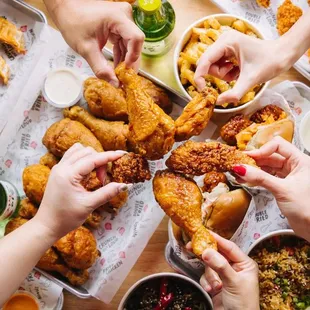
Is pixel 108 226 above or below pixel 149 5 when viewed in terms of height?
below

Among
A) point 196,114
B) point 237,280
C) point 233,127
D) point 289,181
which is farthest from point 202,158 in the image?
point 233,127

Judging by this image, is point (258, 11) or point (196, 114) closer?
point (196, 114)

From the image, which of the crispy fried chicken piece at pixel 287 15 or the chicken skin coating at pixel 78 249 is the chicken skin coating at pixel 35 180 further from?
the crispy fried chicken piece at pixel 287 15

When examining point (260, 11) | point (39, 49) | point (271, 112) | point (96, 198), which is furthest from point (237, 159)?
point (39, 49)

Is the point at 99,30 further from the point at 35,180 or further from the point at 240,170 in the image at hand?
the point at 240,170

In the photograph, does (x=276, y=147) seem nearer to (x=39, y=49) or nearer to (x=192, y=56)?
(x=192, y=56)

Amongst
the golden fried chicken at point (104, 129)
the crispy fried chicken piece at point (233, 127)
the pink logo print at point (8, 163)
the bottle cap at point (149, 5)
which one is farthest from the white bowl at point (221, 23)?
the pink logo print at point (8, 163)
